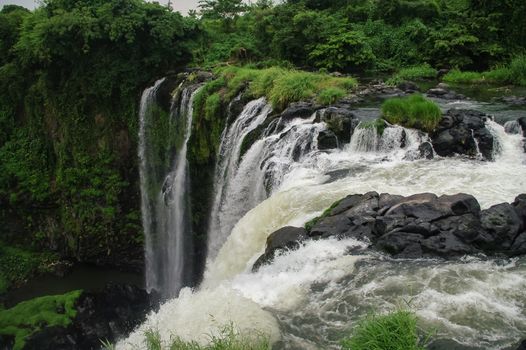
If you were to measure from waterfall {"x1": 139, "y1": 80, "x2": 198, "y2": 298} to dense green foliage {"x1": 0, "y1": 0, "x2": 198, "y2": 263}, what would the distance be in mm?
819

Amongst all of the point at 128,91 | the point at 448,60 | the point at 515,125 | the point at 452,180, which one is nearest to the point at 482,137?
the point at 515,125

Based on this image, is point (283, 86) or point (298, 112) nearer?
point (298, 112)

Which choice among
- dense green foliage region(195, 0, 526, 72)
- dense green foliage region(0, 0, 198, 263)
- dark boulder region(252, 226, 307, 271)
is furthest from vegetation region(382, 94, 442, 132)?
dense green foliage region(0, 0, 198, 263)

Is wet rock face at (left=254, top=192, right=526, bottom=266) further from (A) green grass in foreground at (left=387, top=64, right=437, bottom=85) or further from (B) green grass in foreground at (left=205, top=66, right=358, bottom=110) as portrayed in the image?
(A) green grass in foreground at (left=387, top=64, right=437, bottom=85)

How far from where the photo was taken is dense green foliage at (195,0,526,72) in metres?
19.6

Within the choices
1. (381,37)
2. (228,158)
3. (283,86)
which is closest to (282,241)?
(228,158)

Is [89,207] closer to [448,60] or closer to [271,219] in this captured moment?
[271,219]

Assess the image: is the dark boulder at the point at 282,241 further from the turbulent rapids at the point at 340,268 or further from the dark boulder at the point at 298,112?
the dark boulder at the point at 298,112

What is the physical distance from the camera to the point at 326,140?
1160 cm

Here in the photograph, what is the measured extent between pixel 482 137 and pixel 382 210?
4.50 m

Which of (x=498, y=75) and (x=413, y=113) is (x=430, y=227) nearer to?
(x=413, y=113)

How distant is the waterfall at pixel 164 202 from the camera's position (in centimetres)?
1733

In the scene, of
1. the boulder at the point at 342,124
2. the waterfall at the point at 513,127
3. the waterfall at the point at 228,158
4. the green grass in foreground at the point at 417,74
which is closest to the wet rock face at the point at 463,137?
the waterfall at the point at 513,127

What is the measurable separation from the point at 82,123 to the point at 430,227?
17381 mm
